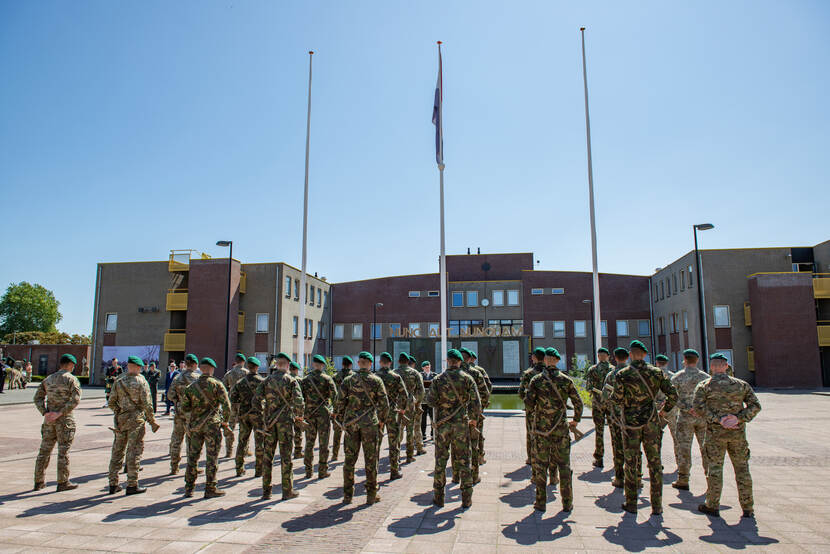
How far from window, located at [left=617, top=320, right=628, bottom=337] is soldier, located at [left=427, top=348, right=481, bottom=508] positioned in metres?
42.0

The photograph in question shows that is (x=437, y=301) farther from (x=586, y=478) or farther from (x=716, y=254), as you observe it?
(x=586, y=478)

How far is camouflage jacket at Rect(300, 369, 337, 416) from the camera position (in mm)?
9781

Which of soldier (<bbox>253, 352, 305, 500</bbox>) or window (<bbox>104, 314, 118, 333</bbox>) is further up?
window (<bbox>104, 314, 118, 333</bbox>)

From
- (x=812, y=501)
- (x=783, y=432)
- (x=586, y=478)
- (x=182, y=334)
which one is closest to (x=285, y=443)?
(x=586, y=478)

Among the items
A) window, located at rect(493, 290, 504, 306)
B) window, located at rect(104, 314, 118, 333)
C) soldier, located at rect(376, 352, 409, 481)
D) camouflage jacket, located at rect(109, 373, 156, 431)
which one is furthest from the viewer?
window, located at rect(493, 290, 504, 306)

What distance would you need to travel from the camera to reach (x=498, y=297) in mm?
48156

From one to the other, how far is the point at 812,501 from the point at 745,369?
32.6m

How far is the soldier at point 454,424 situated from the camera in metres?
7.53

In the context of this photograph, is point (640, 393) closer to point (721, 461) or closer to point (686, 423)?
point (721, 461)

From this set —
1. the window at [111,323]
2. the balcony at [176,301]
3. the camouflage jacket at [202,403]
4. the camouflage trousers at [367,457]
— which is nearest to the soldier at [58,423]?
the camouflage jacket at [202,403]

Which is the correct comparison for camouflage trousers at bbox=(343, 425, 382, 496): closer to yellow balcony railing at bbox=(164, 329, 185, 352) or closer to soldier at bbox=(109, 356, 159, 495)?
soldier at bbox=(109, 356, 159, 495)

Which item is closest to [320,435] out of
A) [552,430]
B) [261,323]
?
[552,430]

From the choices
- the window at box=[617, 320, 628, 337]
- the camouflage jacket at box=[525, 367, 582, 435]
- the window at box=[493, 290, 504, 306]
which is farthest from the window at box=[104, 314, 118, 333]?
the window at box=[617, 320, 628, 337]

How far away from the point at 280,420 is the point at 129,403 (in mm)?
2520
